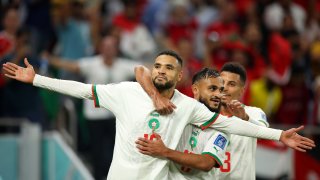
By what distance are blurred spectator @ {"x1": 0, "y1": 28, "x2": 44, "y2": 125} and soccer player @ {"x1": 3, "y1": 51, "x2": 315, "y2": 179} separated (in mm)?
4563

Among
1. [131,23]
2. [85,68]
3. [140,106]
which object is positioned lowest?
Answer: [140,106]

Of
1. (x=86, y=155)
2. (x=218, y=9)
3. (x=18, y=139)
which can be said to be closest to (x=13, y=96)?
(x=18, y=139)

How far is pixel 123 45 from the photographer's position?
14734mm

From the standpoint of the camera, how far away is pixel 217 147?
8336mm

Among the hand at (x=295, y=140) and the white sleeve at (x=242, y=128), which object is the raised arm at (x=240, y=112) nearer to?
the white sleeve at (x=242, y=128)

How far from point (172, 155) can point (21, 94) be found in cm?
523

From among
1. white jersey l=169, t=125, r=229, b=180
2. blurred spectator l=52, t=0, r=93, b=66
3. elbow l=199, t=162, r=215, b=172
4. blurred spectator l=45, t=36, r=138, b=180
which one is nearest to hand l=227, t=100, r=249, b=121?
white jersey l=169, t=125, r=229, b=180

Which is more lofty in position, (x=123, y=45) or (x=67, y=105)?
(x=123, y=45)

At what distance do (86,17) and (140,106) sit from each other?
711 cm

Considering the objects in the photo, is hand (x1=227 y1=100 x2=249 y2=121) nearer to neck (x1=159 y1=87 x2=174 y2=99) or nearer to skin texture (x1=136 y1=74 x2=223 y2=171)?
skin texture (x1=136 y1=74 x2=223 y2=171)

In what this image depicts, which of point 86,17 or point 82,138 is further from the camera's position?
point 86,17

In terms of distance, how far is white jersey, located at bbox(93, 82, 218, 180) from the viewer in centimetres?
809

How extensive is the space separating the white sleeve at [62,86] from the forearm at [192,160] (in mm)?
901

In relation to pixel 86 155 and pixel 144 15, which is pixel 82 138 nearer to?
pixel 86 155
